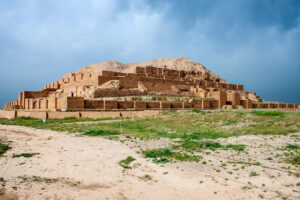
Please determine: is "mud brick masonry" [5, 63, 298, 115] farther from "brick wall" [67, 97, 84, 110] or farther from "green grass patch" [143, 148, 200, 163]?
"green grass patch" [143, 148, 200, 163]

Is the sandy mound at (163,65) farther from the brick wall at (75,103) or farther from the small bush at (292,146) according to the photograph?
the small bush at (292,146)

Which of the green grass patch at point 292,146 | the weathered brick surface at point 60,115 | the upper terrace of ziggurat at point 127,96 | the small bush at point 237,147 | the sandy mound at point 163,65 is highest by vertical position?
the sandy mound at point 163,65

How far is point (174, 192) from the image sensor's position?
13.5ft

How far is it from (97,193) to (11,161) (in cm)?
308

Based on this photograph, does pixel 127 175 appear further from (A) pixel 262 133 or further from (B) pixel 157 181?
(A) pixel 262 133

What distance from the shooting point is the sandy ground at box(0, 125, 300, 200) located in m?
3.95

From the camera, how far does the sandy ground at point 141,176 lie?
13.0ft

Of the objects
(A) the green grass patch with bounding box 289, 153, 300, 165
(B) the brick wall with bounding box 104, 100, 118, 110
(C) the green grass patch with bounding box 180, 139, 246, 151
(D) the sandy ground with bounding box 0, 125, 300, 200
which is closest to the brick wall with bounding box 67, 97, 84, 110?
(B) the brick wall with bounding box 104, 100, 118, 110

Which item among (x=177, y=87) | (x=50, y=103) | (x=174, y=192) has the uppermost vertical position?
(x=177, y=87)

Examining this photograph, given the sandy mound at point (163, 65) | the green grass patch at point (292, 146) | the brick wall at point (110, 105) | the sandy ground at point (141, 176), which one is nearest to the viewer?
A: the sandy ground at point (141, 176)

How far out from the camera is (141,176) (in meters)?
4.89

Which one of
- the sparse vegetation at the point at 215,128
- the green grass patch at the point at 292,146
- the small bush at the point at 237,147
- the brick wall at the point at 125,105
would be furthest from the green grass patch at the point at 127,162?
the brick wall at the point at 125,105

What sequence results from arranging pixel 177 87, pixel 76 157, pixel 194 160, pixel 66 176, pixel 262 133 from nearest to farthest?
pixel 66 176 → pixel 194 160 → pixel 76 157 → pixel 262 133 → pixel 177 87

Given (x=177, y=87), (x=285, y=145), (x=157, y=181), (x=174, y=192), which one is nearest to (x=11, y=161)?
(x=157, y=181)
